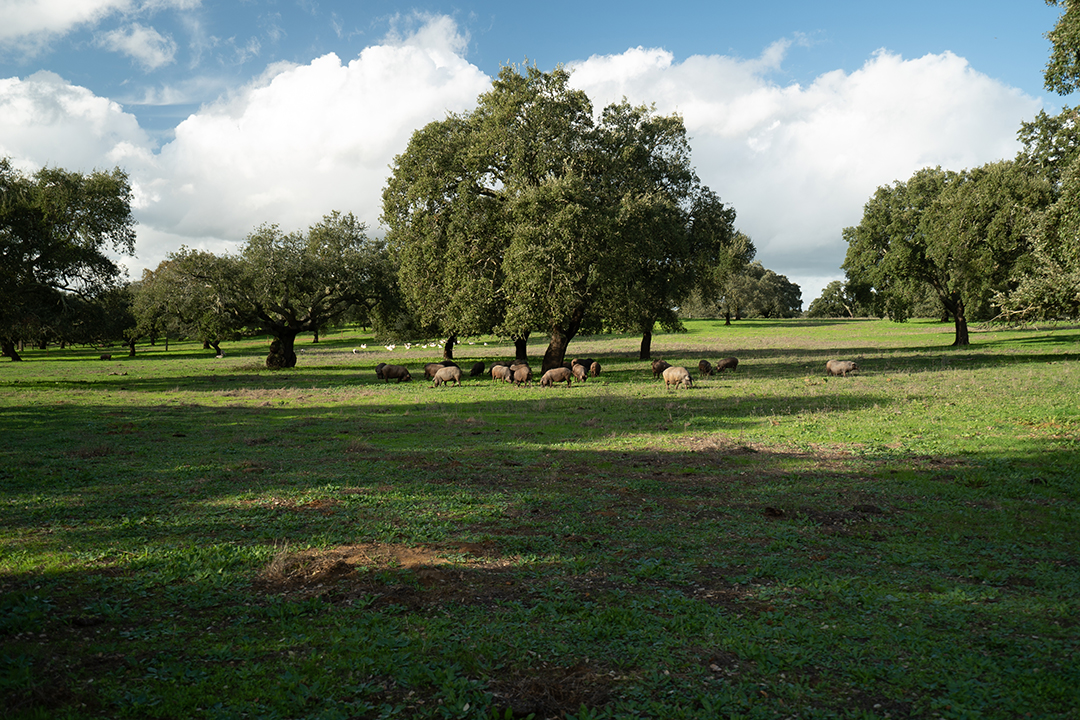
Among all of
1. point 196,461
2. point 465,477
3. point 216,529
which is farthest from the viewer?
point 196,461

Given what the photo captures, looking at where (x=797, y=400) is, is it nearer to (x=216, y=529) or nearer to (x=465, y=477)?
(x=465, y=477)

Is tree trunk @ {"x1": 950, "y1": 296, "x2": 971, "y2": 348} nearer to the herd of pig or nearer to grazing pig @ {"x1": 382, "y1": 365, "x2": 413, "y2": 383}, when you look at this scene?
the herd of pig

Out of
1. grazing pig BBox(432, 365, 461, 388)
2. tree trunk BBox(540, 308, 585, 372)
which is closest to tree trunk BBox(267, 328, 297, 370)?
grazing pig BBox(432, 365, 461, 388)

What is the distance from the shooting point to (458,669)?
16.1 feet

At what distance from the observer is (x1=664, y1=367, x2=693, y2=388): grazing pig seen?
2547cm

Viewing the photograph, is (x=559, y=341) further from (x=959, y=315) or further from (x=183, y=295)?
(x=959, y=315)

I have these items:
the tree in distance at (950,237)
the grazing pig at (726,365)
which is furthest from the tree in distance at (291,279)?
the tree in distance at (950,237)

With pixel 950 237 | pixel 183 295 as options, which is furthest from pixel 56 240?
pixel 950 237

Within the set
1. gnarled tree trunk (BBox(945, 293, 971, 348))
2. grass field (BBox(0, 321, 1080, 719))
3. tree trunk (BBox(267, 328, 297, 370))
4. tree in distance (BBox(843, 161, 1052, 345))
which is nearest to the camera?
grass field (BBox(0, 321, 1080, 719))

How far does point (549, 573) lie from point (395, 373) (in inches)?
1030

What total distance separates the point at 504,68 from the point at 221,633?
1150 inches

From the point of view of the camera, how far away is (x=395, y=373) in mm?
31828

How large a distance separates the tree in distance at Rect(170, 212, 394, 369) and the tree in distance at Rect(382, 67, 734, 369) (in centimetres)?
915

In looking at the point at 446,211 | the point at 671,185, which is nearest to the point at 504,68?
the point at 446,211
